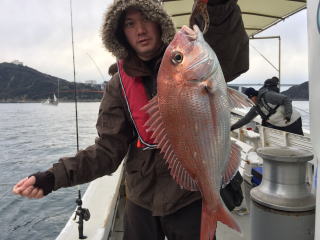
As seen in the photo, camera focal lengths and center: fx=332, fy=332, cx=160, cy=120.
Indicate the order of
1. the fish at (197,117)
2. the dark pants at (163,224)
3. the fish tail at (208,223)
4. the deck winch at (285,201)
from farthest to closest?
1. the deck winch at (285,201)
2. the dark pants at (163,224)
3. the fish tail at (208,223)
4. the fish at (197,117)

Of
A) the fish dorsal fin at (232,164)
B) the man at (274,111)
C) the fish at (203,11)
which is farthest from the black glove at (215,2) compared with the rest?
the man at (274,111)

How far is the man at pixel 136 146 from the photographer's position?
198cm

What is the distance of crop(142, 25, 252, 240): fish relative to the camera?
1.35 meters

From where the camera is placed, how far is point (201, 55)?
1345 millimetres

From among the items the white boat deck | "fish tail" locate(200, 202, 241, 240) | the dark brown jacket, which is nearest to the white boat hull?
the dark brown jacket

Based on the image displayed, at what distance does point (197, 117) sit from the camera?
138cm

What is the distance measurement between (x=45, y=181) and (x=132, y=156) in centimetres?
56

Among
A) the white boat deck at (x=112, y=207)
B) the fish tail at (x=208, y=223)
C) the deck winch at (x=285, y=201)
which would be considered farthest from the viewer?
the white boat deck at (x=112, y=207)

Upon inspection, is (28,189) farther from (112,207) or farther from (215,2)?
(112,207)

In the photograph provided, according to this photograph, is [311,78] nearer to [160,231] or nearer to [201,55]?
[201,55]

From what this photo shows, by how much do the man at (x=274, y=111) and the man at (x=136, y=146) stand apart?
3.77 meters

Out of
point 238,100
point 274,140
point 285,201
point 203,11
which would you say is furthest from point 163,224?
point 274,140

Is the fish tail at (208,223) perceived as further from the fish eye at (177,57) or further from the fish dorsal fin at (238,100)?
the fish eye at (177,57)

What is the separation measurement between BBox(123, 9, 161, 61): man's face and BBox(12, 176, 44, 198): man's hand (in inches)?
39.3
